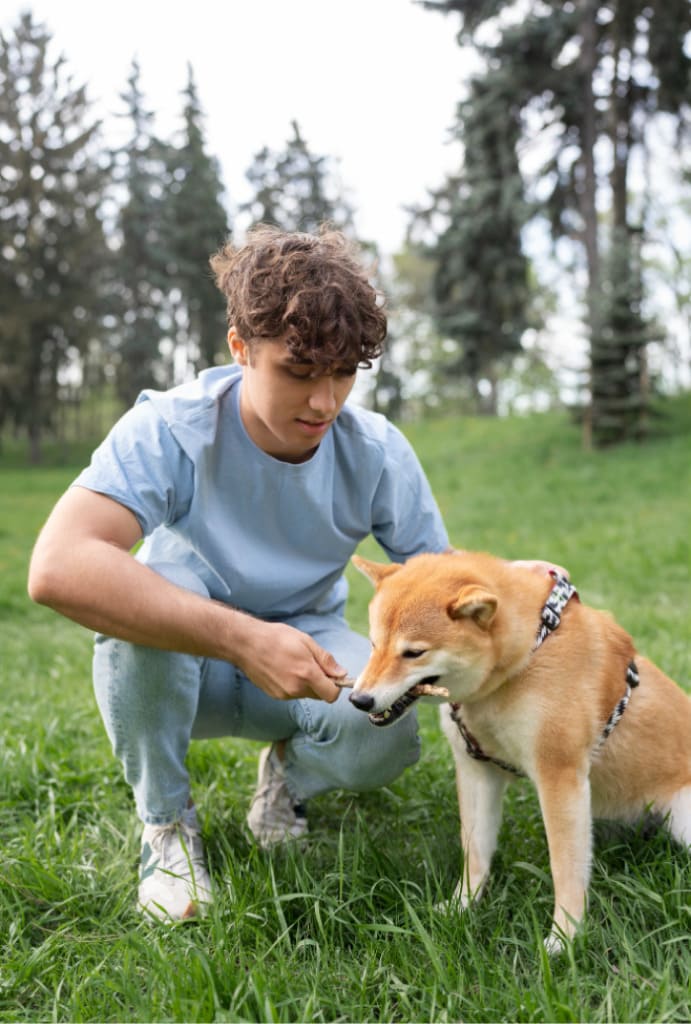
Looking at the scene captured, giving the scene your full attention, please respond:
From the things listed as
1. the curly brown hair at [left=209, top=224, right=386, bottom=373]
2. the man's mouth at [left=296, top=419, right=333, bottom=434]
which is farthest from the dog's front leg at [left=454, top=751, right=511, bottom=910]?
the curly brown hair at [left=209, top=224, right=386, bottom=373]

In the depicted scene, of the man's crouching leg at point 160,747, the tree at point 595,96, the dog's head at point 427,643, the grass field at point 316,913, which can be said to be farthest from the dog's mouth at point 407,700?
the tree at point 595,96

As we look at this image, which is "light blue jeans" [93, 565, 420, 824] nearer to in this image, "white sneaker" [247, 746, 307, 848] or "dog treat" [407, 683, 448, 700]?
"white sneaker" [247, 746, 307, 848]

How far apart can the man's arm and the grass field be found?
1.89 ft

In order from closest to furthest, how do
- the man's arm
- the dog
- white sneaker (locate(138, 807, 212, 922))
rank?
the man's arm
the dog
white sneaker (locate(138, 807, 212, 922))

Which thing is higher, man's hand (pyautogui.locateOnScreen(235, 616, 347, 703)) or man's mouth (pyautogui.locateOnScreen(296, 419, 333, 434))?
man's mouth (pyautogui.locateOnScreen(296, 419, 333, 434))

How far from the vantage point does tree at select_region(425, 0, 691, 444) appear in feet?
44.4

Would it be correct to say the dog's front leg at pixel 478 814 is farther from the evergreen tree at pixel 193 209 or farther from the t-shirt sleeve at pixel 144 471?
the evergreen tree at pixel 193 209

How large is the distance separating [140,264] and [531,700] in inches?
Answer: 1127

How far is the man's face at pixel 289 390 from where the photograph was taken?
2.14 meters

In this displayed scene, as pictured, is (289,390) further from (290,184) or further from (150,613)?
(290,184)

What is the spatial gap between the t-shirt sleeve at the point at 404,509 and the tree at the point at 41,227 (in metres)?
26.1

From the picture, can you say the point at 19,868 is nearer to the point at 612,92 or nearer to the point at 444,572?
the point at 444,572

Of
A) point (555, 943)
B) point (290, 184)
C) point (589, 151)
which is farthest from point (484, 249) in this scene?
point (555, 943)

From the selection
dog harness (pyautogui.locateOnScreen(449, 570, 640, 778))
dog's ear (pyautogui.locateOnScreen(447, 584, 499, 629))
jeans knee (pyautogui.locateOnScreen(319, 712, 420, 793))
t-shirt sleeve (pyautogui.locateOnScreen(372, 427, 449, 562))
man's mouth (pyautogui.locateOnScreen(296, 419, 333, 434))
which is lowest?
jeans knee (pyautogui.locateOnScreen(319, 712, 420, 793))
